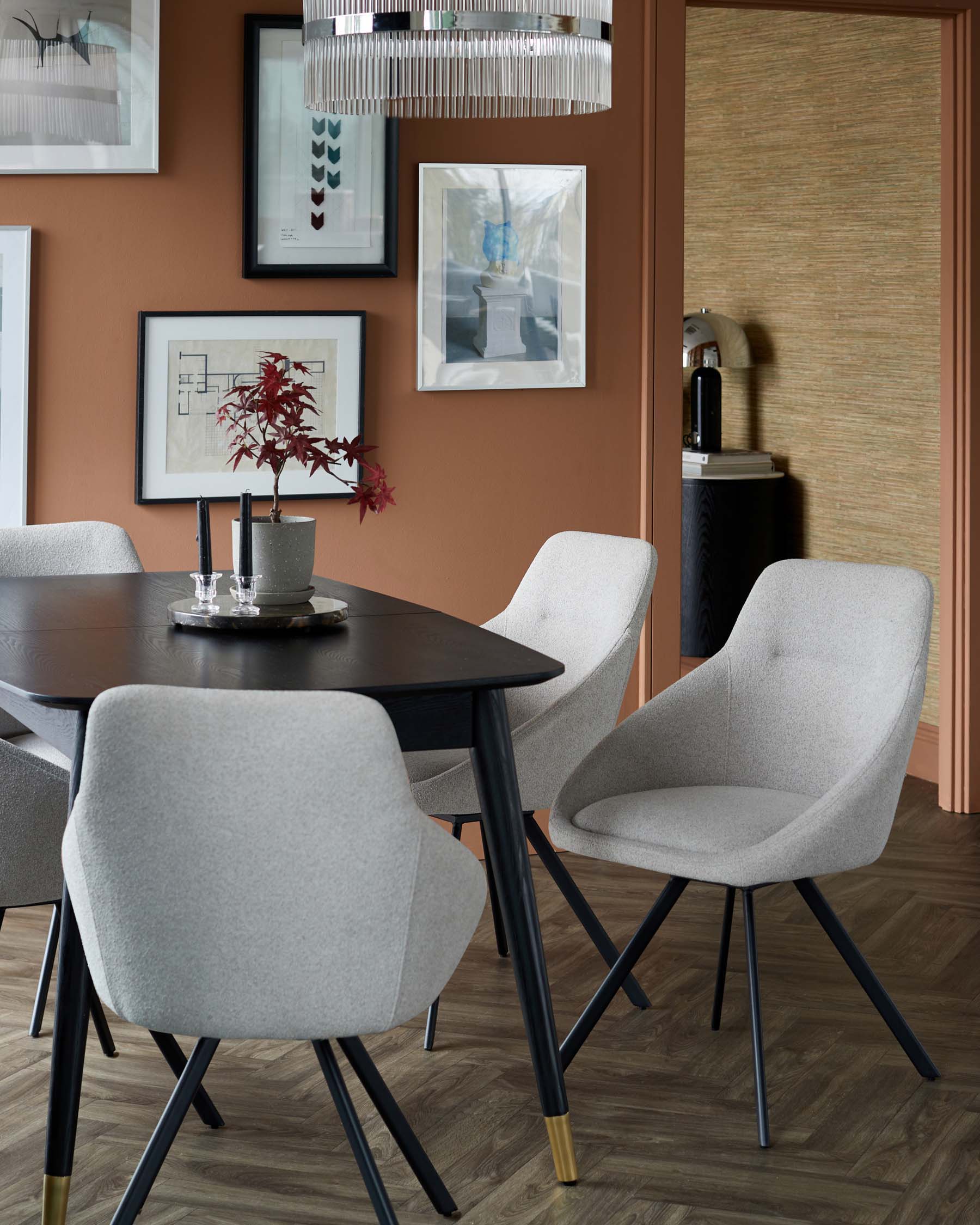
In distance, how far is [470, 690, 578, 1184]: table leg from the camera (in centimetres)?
230

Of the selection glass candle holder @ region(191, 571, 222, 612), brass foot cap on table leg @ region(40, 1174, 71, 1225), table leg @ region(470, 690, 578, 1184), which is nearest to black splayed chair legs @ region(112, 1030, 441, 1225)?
brass foot cap on table leg @ region(40, 1174, 71, 1225)

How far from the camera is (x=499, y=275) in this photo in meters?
4.05

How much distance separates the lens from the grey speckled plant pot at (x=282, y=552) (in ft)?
8.98

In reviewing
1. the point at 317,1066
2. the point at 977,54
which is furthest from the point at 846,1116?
the point at 977,54

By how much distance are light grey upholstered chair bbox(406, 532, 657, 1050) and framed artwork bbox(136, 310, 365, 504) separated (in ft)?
2.94

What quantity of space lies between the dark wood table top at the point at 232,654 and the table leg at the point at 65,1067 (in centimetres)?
17

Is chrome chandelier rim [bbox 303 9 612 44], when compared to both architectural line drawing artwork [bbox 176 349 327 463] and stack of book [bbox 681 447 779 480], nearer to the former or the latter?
architectural line drawing artwork [bbox 176 349 327 463]

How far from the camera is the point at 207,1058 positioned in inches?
77.8

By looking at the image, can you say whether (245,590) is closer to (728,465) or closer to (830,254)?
(728,465)

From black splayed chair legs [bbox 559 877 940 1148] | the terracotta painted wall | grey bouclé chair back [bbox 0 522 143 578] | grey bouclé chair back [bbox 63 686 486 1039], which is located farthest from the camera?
the terracotta painted wall

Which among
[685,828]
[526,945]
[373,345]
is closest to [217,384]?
[373,345]

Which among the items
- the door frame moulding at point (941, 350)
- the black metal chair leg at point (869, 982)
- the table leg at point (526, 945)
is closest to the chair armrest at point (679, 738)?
the black metal chair leg at point (869, 982)

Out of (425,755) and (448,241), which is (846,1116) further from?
(448,241)

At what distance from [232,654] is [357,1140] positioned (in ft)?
2.62
